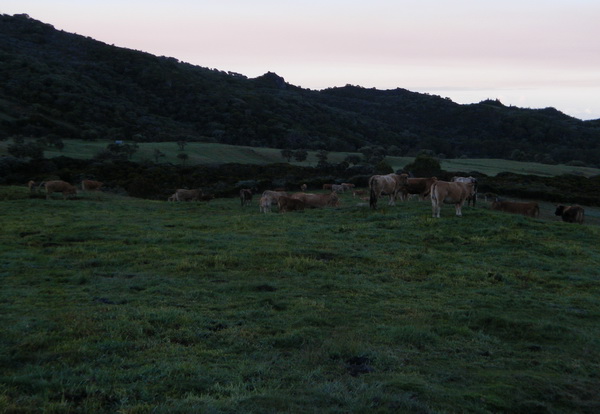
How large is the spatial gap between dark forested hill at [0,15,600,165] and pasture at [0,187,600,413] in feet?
202

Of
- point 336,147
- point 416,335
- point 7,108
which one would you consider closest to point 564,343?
point 416,335

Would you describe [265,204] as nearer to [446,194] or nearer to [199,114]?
[446,194]

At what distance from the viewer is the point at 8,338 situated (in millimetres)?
7062

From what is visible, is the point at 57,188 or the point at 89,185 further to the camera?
the point at 89,185

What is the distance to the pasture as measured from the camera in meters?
5.80

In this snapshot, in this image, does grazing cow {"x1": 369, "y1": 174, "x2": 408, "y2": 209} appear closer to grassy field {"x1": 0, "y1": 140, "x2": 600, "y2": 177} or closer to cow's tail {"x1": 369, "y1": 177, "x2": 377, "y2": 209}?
cow's tail {"x1": 369, "y1": 177, "x2": 377, "y2": 209}

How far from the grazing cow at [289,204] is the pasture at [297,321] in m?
6.13

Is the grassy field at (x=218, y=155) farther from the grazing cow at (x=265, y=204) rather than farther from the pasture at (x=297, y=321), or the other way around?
the pasture at (x=297, y=321)

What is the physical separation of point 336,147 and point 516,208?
89.9 metres

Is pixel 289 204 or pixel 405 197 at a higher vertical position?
pixel 405 197

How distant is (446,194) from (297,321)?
1271cm

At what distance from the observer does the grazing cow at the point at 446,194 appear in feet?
64.6

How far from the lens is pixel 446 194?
784 inches

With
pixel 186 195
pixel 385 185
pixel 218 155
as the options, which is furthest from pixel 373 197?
pixel 218 155
